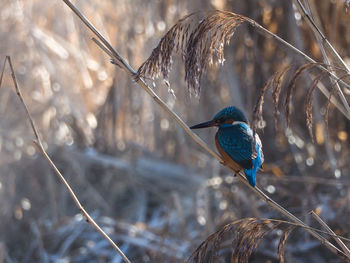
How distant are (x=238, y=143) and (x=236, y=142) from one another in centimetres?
1

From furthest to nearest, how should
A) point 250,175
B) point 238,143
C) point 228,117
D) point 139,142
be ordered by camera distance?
1. point 139,142
2. point 228,117
3. point 238,143
4. point 250,175

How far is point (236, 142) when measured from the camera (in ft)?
8.51

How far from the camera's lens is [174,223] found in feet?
12.9

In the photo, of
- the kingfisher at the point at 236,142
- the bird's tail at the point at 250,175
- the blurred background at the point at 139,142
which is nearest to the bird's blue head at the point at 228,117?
the kingfisher at the point at 236,142

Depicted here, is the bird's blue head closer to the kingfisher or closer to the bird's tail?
the kingfisher

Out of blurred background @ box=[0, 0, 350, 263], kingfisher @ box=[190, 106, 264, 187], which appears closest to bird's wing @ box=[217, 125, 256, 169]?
kingfisher @ box=[190, 106, 264, 187]

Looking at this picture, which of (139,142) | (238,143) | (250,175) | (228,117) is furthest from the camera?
(139,142)

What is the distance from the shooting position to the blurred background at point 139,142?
3.64 metres

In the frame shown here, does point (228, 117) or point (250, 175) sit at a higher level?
point (228, 117)

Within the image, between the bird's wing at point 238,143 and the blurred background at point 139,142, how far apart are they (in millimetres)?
867

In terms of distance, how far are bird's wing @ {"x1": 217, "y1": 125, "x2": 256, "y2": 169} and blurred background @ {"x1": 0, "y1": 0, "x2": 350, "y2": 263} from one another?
0.87 m

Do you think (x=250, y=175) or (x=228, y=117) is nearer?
(x=250, y=175)

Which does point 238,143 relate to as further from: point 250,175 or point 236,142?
point 250,175

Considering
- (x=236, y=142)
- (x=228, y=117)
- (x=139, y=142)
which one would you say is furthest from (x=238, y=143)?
(x=139, y=142)
